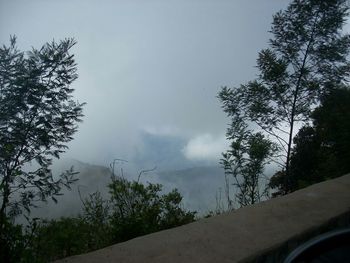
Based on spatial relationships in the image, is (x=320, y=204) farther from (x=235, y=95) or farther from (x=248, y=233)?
(x=235, y=95)

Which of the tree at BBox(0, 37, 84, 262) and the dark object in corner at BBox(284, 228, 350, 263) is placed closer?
the dark object in corner at BBox(284, 228, 350, 263)

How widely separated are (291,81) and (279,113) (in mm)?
693

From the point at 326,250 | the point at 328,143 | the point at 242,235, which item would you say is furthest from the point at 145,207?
the point at 328,143

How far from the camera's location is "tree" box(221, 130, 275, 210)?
601 centimetres

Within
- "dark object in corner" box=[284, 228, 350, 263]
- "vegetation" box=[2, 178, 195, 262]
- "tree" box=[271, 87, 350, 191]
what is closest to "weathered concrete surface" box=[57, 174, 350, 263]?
"vegetation" box=[2, 178, 195, 262]

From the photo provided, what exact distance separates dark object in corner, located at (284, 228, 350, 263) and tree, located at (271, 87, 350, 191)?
5.08 meters

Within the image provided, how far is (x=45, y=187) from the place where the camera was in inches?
138

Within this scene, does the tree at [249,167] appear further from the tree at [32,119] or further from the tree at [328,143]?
the tree at [32,119]

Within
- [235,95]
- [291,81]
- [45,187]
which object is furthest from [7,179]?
[291,81]

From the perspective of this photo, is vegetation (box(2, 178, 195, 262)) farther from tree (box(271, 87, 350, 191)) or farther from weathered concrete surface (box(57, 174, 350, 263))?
tree (box(271, 87, 350, 191))

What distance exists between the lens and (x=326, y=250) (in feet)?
5.10

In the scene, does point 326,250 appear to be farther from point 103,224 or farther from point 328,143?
point 328,143

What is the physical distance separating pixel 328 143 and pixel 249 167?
2.74 meters

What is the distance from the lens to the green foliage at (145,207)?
3.86 m
